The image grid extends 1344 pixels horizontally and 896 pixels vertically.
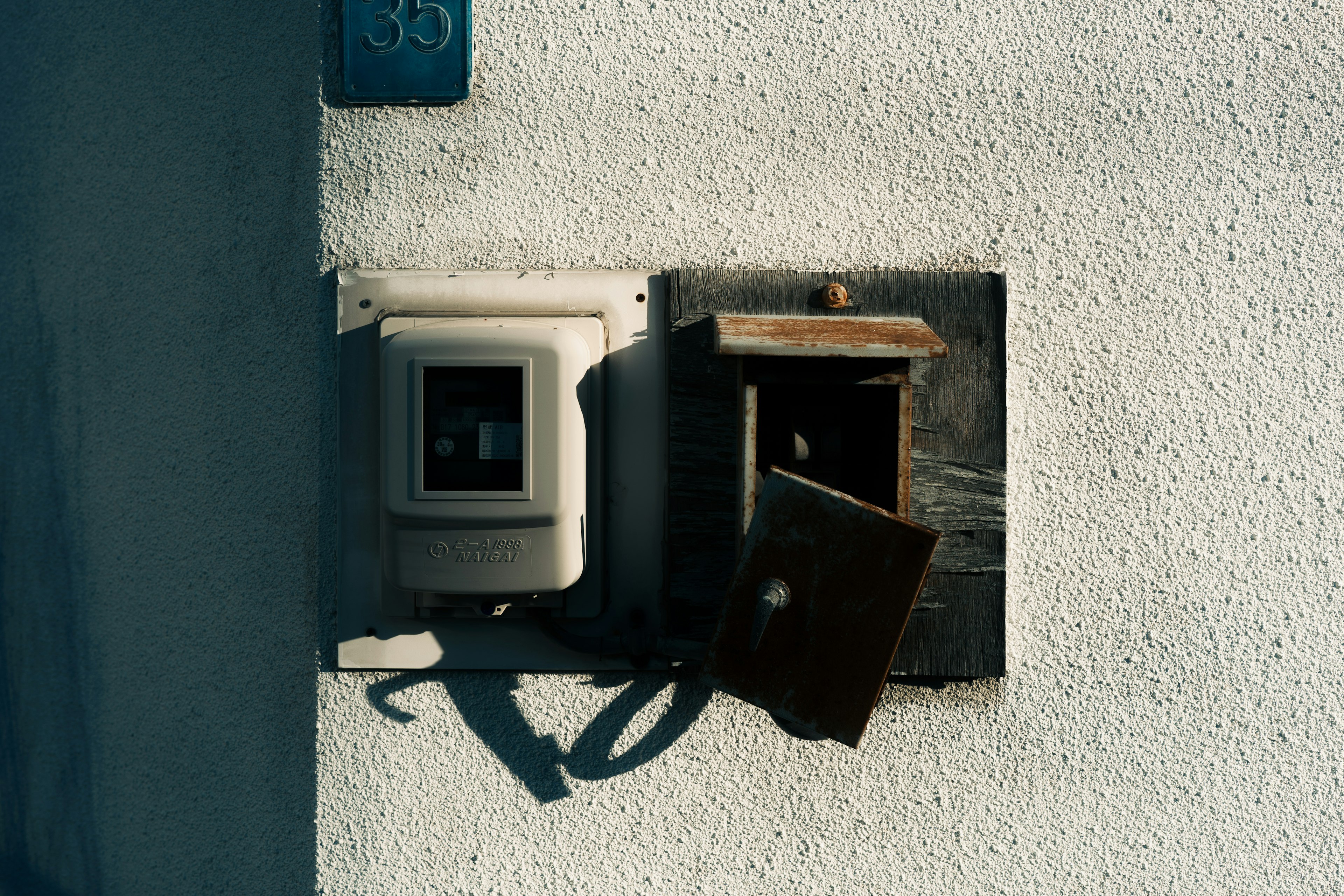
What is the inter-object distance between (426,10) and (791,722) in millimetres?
1485

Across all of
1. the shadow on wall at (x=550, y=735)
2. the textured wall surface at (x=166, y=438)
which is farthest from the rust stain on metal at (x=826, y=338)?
the textured wall surface at (x=166, y=438)

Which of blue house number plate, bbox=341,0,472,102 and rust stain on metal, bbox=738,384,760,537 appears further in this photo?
blue house number plate, bbox=341,0,472,102

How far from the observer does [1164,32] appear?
4.55 ft

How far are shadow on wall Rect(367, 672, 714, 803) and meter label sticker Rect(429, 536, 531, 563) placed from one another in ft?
1.03

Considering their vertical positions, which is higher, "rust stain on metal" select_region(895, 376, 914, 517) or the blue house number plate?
the blue house number plate

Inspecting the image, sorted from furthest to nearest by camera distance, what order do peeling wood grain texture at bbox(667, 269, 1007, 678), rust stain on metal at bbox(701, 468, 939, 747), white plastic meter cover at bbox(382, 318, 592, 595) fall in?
peeling wood grain texture at bbox(667, 269, 1007, 678)
white plastic meter cover at bbox(382, 318, 592, 595)
rust stain on metal at bbox(701, 468, 939, 747)

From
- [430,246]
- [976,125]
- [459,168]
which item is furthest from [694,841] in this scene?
[976,125]

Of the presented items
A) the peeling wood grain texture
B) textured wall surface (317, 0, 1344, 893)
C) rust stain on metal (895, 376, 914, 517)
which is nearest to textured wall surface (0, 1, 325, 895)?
textured wall surface (317, 0, 1344, 893)

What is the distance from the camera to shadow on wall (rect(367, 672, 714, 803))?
1383 millimetres

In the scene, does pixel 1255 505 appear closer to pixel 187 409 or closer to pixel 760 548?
pixel 760 548

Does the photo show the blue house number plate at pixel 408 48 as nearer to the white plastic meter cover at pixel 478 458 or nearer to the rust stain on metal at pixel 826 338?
the white plastic meter cover at pixel 478 458

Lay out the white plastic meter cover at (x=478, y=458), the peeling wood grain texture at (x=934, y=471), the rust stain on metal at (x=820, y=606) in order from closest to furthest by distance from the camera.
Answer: the rust stain on metal at (x=820, y=606) → the white plastic meter cover at (x=478, y=458) → the peeling wood grain texture at (x=934, y=471)

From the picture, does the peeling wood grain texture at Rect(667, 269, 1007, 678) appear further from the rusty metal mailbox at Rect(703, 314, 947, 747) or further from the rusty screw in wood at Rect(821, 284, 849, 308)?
the rusty metal mailbox at Rect(703, 314, 947, 747)

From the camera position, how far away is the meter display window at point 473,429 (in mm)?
1217
